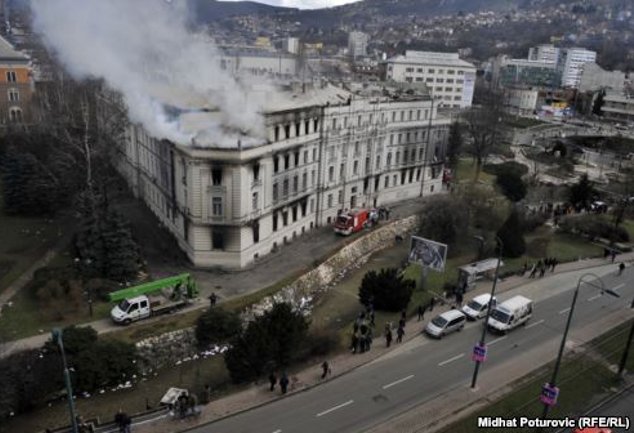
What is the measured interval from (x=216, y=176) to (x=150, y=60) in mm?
15622

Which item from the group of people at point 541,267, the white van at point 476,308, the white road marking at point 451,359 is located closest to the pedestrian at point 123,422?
the white road marking at point 451,359

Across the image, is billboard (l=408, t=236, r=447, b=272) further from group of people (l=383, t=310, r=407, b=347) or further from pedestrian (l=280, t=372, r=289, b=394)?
pedestrian (l=280, t=372, r=289, b=394)

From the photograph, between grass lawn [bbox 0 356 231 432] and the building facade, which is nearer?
grass lawn [bbox 0 356 231 432]

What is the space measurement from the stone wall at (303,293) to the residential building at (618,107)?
106 meters

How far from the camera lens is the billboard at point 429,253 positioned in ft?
131

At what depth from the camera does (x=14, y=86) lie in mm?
73938

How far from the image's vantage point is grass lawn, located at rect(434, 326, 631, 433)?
86.0ft

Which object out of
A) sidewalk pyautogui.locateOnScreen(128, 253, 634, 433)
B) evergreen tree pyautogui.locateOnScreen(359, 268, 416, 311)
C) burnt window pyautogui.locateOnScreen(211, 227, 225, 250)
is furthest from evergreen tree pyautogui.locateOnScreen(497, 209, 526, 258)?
burnt window pyautogui.locateOnScreen(211, 227, 225, 250)

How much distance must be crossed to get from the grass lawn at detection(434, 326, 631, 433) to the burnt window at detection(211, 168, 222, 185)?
24.4 metres

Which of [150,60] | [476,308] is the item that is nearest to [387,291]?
[476,308]

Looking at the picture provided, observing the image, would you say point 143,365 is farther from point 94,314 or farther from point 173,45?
point 173,45

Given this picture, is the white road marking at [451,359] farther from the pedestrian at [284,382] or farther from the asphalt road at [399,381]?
the pedestrian at [284,382]

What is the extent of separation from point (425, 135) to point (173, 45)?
109ft

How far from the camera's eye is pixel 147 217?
5316cm
